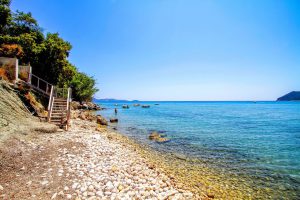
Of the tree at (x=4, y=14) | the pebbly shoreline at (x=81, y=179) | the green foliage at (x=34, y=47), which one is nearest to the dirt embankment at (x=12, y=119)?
the pebbly shoreline at (x=81, y=179)

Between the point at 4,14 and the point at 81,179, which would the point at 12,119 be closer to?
the point at 81,179

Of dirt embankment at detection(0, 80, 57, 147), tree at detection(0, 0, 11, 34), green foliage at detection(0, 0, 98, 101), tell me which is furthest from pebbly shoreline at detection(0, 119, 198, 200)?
tree at detection(0, 0, 11, 34)

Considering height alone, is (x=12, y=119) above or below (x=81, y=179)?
above

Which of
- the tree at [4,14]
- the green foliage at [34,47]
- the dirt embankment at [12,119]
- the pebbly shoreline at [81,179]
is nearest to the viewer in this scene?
the pebbly shoreline at [81,179]

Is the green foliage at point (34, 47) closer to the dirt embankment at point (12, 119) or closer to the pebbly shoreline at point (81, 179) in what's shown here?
the dirt embankment at point (12, 119)

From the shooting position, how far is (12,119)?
10.0 m

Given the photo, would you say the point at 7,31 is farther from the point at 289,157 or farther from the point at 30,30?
the point at 289,157

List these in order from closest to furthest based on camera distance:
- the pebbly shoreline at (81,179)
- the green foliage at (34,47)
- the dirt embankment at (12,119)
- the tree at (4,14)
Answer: the pebbly shoreline at (81,179) → the dirt embankment at (12,119) → the green foliage at (34,47) → the tree at (4,14)

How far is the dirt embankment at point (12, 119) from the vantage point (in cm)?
868

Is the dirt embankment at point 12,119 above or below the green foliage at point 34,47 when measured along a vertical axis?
below

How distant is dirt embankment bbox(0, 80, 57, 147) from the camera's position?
8.68m

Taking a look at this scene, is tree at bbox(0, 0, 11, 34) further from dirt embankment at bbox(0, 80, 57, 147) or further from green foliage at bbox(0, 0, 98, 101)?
dirt embankment at bbox(0, 80, 57, 147)

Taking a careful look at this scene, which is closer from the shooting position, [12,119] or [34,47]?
[12,119]

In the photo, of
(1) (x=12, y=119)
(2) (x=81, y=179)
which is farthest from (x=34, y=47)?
(2) (x=81, y=179)
